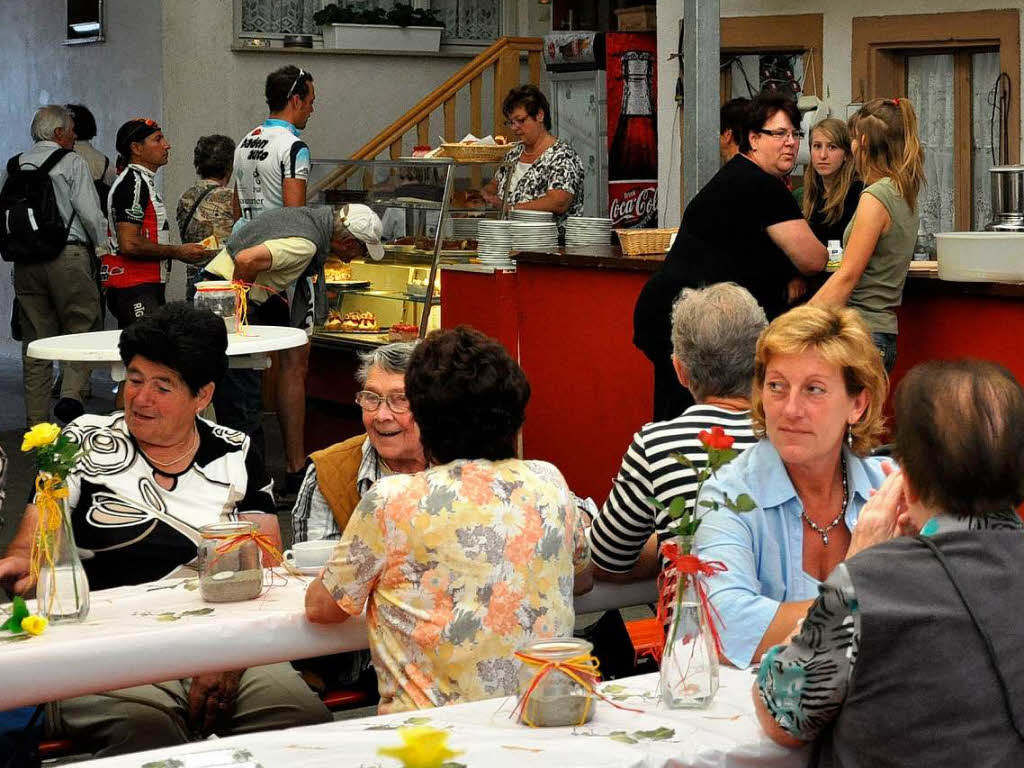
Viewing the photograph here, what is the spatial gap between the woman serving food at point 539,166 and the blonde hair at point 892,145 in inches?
121

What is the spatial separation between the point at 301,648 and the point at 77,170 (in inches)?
273

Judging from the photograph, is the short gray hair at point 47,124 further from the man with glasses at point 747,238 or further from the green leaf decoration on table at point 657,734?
the green leaf decoration on table at point 657,734

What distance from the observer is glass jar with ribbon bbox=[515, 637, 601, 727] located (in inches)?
97.5

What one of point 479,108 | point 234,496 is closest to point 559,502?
point 234,496

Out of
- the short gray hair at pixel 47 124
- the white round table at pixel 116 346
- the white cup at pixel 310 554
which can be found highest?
the short gray hair at pixel 47 124

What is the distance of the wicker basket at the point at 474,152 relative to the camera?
30.3 feet

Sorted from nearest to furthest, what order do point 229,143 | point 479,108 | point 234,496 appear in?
1. point 234,496
2. point 229,143
3. point 479,108

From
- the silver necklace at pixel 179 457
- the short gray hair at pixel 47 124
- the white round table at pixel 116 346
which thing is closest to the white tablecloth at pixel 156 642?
the silver necklace at pixel 179 457

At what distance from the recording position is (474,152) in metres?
9.30

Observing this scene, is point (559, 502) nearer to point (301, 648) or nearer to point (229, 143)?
point (301, 648)

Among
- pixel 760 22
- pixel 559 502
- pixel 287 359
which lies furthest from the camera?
pixel 760 22

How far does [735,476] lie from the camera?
10.1 feet

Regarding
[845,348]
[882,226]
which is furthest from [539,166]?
[845,348]

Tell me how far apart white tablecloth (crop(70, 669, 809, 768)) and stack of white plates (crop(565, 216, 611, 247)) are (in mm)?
5660
